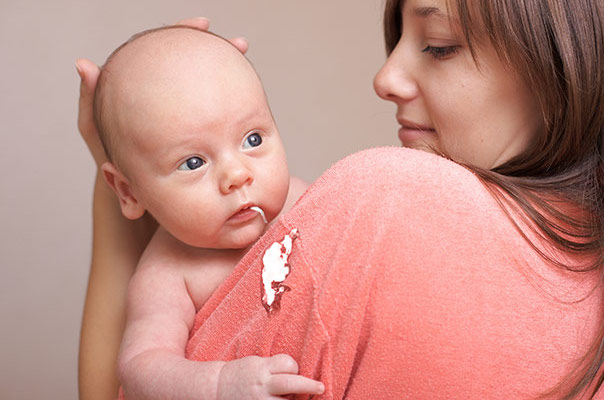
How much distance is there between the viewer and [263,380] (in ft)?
2.87

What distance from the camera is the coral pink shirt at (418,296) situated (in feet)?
2.75

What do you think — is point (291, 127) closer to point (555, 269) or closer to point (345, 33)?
point (345, 33)

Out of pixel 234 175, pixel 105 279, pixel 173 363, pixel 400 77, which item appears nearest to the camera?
pixel 173 363

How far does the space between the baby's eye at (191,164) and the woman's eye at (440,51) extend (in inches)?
18.3

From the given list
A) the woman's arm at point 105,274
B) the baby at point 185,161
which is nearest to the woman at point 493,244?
the baby at point 185,161

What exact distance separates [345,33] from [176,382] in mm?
2114

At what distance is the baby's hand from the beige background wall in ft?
6.25

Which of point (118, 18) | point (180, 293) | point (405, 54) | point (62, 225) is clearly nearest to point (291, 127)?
point (118, 18)

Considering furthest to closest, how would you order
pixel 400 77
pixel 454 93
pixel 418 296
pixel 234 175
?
pixel 400 77 → pixel 454 93 → pixel 234 175 → pixel 418 296

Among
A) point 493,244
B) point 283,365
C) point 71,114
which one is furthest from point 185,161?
point 71,114

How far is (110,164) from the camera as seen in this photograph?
1.27m

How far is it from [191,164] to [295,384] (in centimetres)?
45

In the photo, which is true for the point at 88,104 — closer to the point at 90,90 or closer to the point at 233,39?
the point at 90,90

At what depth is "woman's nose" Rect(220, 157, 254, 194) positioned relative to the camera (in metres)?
1.12
